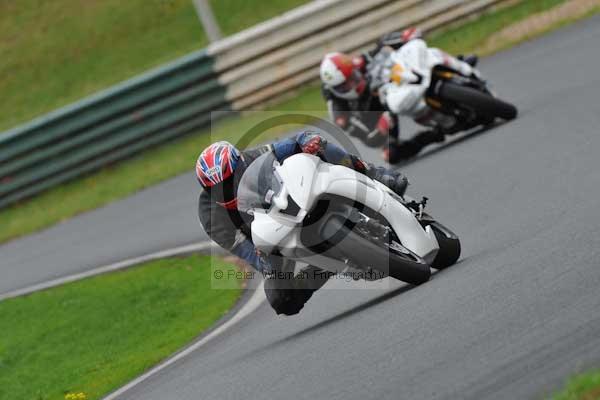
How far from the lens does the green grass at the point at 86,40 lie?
71.5 feet

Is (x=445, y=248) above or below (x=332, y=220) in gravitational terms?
below

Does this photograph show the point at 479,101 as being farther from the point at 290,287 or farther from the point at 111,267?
the point at 290,287

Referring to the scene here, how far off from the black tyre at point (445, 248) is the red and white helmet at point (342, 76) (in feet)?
17.7

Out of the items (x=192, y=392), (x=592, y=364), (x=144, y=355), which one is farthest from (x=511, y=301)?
(x=144, y=355)

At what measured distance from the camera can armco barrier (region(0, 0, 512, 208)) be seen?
1788cm

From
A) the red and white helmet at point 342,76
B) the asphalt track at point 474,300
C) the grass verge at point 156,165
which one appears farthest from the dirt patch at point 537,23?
the red and white helmet at point 342,76

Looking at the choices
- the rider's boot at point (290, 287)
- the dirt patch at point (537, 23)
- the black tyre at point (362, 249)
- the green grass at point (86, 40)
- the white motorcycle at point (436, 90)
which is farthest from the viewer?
the green grass at point (86, 40)

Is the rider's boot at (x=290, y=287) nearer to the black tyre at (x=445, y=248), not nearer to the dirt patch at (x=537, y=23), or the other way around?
the black tyre at (x=445, y=248)

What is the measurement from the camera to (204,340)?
9227 millimetres

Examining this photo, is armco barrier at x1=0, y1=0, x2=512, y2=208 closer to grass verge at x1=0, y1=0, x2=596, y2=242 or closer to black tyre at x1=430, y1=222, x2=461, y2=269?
grass verge at x1=0, y1=0, x2=596, y2=242

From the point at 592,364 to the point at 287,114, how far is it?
13.1 m

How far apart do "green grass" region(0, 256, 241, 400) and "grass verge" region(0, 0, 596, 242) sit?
4232 millimetres

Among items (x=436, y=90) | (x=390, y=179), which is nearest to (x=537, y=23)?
(x=436, y=90)

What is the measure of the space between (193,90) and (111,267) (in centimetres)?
544
